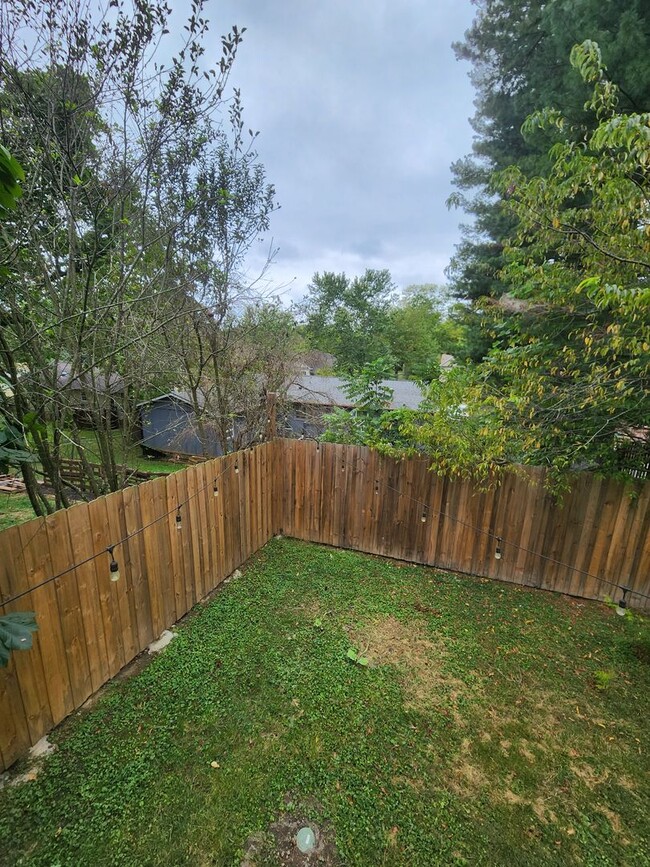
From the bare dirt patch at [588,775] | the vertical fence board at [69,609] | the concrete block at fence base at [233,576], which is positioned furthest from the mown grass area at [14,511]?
the bare dirt patch at [588,775]

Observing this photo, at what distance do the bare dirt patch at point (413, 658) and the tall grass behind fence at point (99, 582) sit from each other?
170cm

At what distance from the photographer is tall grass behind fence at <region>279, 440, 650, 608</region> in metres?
3.94

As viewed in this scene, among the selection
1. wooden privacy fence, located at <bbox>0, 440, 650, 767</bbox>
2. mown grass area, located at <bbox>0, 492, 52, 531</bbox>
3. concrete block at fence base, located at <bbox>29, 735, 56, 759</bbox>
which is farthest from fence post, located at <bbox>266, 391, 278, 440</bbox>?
mown grass area, located at <bbox>0, 492, 52, 531</bbox>

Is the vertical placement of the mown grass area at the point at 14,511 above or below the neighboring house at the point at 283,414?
below

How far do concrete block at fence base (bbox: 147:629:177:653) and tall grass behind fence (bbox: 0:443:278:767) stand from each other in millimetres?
47

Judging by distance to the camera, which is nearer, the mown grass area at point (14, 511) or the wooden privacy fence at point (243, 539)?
the wooden privacy fence at point (243, 539)

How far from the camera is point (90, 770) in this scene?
2010mm

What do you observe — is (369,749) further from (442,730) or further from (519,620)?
(519,620)

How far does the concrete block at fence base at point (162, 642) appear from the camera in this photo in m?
2.95

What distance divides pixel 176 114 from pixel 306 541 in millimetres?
4794

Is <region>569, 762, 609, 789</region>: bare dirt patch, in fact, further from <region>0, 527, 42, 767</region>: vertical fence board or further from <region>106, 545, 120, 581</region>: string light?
<region>0, 527, 42, 767</region>: vertical fence board

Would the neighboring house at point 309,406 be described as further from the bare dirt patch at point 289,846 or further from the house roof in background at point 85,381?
the bare dirt patch at point 289,846

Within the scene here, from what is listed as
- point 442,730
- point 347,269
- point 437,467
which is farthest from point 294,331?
point 347,269

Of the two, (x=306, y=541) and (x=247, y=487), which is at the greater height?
(x=247, y=487)
